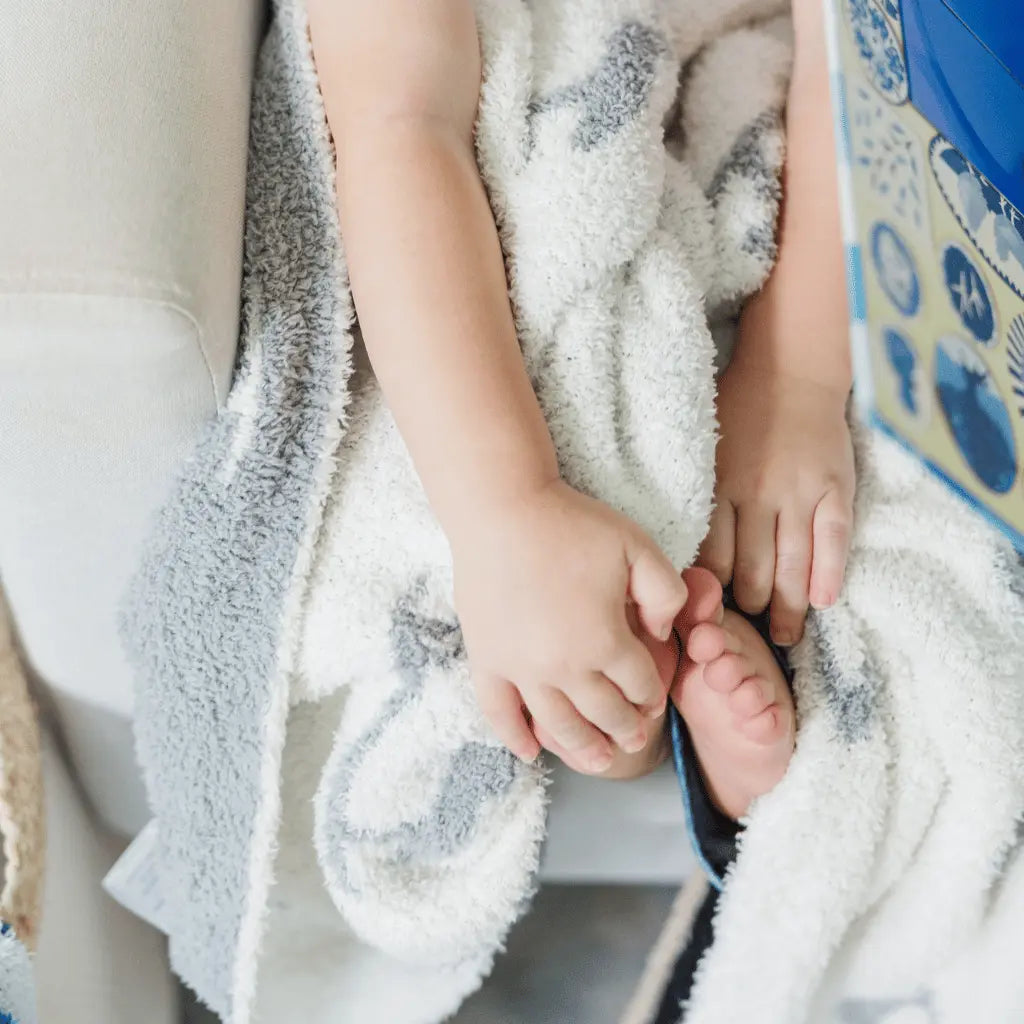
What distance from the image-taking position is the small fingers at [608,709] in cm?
50

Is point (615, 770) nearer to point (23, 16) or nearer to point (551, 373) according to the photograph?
point (551, 373)

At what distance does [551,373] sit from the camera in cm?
53

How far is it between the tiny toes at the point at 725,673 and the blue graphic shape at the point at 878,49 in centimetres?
27

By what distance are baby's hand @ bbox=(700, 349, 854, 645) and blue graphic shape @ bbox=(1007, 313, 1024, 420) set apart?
8.4 inches

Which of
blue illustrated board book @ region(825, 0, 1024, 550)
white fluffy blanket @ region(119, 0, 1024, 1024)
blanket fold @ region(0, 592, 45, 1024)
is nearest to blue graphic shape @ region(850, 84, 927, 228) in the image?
blue illustrated board book @ region(825, 0, 1024, 550)

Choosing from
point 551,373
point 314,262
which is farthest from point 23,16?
point 551,373

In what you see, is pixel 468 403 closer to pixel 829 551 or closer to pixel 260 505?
pixel 260 505

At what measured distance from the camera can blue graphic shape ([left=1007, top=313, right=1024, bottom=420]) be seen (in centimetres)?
34

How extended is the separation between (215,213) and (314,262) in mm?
68

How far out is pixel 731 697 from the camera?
520 mm

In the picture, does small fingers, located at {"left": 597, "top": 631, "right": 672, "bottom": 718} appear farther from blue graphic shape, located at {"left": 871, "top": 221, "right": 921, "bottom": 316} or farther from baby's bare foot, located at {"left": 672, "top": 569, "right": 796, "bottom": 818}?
blue graphic shape, located at {"left": 871, "top": 221, "right": 921, "bottom": 316}

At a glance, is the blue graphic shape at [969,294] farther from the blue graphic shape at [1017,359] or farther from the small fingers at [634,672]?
the small fingers at [634,672]

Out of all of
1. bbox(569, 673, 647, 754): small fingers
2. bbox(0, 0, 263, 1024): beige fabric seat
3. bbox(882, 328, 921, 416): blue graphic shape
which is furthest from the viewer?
bbox(569, 673, 647, 754): small fingers

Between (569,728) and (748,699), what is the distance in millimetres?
88
